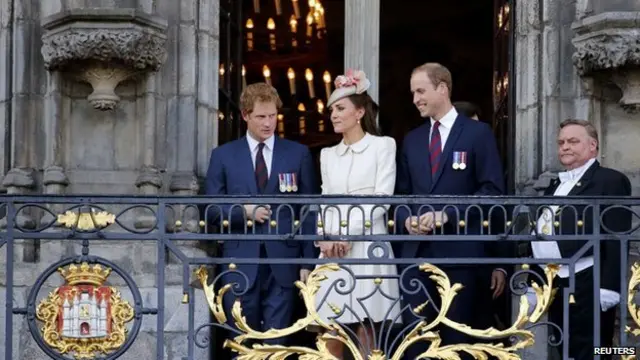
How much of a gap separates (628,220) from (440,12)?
757 centimetres

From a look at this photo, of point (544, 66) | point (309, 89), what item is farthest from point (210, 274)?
point (309, 89)

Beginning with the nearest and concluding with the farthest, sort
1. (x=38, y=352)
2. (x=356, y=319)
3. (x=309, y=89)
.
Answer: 1. (x=356, y=319)
2. (x=38, y=352)
3. (x=309, y=89)

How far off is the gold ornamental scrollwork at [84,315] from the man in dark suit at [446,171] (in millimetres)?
1505

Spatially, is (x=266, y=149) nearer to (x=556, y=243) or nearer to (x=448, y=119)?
(x=448, y=119)

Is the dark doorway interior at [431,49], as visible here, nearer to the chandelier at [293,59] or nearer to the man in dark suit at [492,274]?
the chandelier at [293,59]

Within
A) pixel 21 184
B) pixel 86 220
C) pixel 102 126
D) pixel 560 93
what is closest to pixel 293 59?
pixel 102 126

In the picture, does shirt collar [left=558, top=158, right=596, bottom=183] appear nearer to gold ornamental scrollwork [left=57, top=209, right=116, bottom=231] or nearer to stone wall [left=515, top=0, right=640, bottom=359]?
stone wall [left=515, top=0, right=640, bottom=359]

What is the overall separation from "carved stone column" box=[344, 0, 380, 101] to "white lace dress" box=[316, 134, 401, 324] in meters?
1.36

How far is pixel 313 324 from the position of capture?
30.0ft

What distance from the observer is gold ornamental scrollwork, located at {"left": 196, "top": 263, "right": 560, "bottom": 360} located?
337 inches

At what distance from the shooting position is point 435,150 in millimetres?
9438

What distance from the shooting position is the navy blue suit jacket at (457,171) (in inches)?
363

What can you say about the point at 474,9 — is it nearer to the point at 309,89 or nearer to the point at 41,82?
the point at 309,89

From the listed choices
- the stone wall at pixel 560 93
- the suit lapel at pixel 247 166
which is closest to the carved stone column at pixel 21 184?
the suit lapel at pixel 247 166
